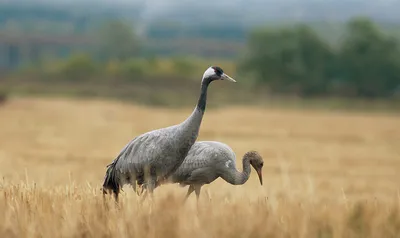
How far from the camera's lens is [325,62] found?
2894 inches

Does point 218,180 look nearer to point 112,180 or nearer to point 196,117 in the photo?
Result: point 112,180

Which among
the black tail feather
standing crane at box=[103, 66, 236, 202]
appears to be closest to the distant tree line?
the black tail feather

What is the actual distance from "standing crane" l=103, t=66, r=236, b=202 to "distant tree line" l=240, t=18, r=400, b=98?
54198mm

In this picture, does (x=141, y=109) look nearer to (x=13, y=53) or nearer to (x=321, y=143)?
(x=321, y=143)

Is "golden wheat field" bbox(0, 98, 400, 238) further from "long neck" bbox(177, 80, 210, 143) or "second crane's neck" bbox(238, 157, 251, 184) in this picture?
"long neck" bbox(177, 80, 210, 143)

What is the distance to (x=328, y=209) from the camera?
21.8ft

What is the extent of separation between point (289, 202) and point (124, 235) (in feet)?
5.13

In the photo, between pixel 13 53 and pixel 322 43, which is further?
pixel 13 53

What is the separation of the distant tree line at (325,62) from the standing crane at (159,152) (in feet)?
178

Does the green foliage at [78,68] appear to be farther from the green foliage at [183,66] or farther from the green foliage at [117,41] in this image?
the green foliage at [117,41]

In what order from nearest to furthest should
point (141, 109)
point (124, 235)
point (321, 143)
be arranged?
point (124, 235), point (321, 143), point (141, 109)

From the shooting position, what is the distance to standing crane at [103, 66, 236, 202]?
8.05 metres

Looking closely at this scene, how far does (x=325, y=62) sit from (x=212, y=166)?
64989 millimetres

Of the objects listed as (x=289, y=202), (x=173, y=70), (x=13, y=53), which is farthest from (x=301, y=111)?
(x=13, y=53)
